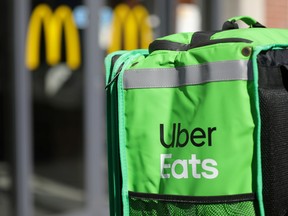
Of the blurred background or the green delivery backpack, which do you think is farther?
the blurred background

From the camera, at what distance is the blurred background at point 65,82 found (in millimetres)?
4652

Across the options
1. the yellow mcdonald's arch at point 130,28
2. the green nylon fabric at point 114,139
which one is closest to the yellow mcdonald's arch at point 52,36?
the yellow mcdonald's arch at point 130,28

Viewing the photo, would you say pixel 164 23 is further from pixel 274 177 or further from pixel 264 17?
pixel 274 177

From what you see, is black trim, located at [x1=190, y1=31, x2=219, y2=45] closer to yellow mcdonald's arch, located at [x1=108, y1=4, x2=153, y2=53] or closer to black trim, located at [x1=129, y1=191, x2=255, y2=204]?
black trim, located at [x1=129, y1=191, x2=255, y2=204]

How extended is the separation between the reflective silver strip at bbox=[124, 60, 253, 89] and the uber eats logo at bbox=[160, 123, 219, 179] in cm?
12

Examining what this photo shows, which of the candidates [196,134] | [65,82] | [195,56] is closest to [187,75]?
[195,56]

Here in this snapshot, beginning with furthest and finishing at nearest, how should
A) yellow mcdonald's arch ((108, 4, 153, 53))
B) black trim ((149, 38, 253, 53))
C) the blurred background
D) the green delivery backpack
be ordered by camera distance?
yellow mcdonald's arch ((108, 4, 153, 53)) → the blurred background → black trim ((149, 38, 253, 53)) → the green delivery backpack

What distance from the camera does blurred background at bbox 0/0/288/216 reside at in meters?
4.65

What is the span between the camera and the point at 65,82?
5.28 meters

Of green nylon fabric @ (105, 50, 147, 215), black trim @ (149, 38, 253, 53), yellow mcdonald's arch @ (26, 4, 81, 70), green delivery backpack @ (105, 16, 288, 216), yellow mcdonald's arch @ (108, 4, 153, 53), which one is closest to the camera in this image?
green delivery backpack @ (105, 16, 288, 216)

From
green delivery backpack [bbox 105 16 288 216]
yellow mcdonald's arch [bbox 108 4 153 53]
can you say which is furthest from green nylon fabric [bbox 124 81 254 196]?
yellow mcdonald's arch [bbox 108 4 153 53]

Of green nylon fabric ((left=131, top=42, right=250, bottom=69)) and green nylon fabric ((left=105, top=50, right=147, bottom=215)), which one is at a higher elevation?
green nylon fabric ((left=131, top=42, right=250, bottom=69))

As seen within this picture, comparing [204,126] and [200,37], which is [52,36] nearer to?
[200,37]

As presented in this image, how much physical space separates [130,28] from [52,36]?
0.81 m
